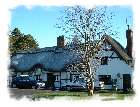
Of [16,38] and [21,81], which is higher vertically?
[16,38]

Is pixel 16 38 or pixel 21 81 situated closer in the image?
pixel 16 38

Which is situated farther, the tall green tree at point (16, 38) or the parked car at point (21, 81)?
the parked car at point (21, 81)

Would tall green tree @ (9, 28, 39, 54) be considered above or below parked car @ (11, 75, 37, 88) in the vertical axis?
above

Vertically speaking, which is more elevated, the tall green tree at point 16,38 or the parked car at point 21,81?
the tall green tree at point 16,38

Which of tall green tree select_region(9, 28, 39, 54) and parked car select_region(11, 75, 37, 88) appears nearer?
tall green tree select_region(9, 28, 39, 54)

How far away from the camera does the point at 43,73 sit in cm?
2847
